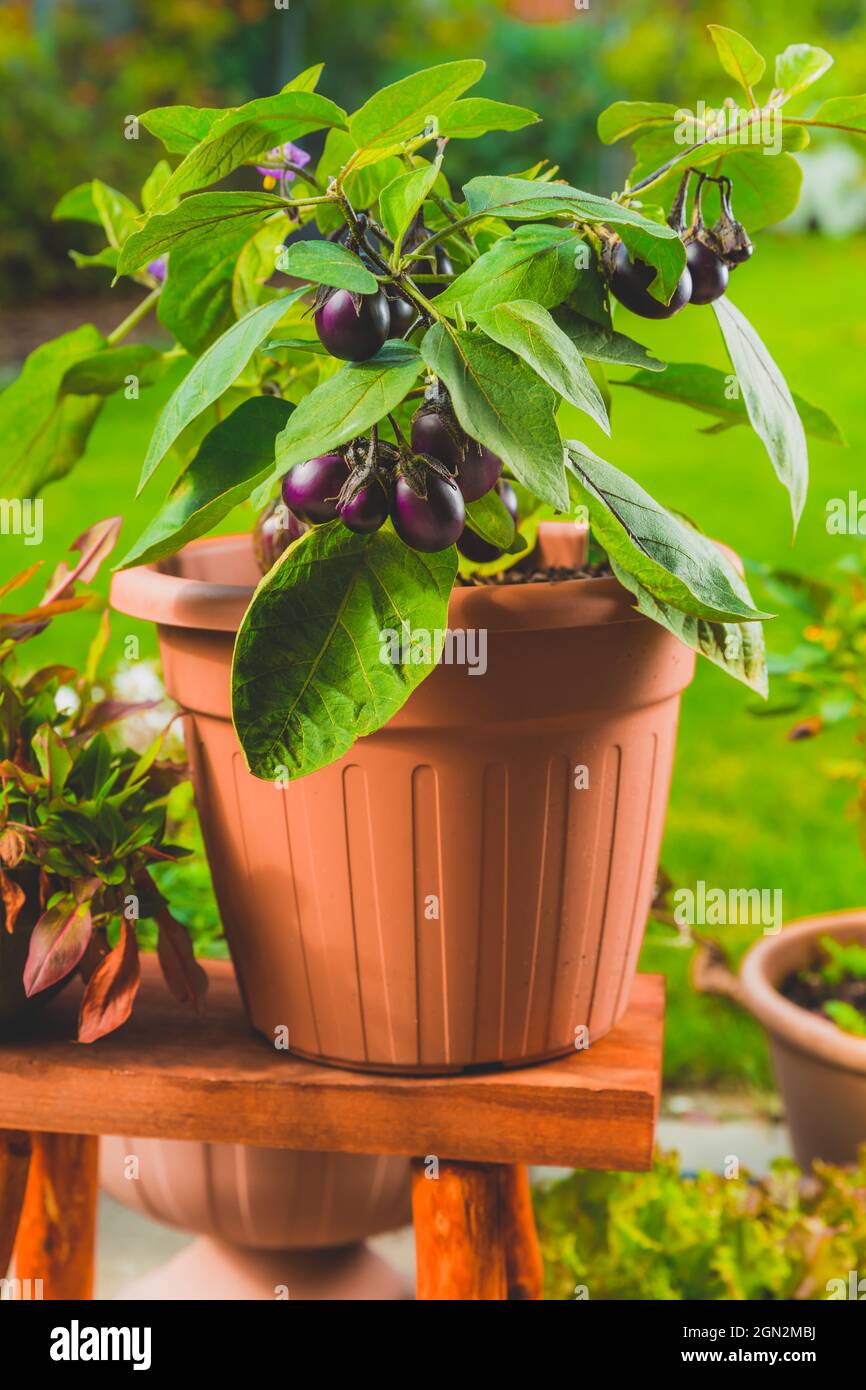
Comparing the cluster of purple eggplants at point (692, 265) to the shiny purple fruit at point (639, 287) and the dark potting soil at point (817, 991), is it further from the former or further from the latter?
the dark potting soil at point (817, 991)

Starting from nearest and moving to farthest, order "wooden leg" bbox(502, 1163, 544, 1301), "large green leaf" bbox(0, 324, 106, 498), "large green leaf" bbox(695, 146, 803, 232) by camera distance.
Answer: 1. "large green leaf" bbox(695, 146, 803, 232)
2. "large green leaf" bbox(0, 324, 106, 498)
3. "wooden leg" bbox(502, 1163, 544, 1301)

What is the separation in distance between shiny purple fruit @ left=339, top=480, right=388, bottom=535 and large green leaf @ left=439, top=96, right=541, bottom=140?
0.69 ft

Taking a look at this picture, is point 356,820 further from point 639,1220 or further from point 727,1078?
point 727,1078

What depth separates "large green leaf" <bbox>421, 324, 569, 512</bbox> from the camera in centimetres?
61

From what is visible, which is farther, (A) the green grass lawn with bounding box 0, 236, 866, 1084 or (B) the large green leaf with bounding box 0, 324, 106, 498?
(A) the green grass lawn with bounding box 0, 236, 866, 1084

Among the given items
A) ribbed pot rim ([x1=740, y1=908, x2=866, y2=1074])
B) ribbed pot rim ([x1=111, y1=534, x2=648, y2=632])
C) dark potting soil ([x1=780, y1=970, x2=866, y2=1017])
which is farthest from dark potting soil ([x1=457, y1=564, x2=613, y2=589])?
dark potting soil ([x1=780, y1=970, x2=866, y2=1017])

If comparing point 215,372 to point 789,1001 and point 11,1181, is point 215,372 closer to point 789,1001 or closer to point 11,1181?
point 11,1181

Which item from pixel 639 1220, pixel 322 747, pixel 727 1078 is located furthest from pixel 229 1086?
pixel 727 1078

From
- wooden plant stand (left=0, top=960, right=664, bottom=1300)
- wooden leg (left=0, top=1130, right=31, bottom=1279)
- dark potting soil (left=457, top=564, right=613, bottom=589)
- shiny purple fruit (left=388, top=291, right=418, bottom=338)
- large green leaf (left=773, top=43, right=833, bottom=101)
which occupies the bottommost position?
wooden leg (left=0, top=1130, right=31, bottom=1279)

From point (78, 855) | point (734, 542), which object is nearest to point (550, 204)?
point (78, 855)

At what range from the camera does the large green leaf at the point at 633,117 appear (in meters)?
0.80

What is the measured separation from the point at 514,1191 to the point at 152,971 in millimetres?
336

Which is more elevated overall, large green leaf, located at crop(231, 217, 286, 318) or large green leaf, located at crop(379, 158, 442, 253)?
large green leaf, located at crop(379, 158, 442, 253)

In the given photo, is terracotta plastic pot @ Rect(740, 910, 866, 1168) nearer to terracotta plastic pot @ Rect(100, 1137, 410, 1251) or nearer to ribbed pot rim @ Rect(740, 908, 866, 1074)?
ribbed pot rim @ Rect(740, 908, 866, 1074)
